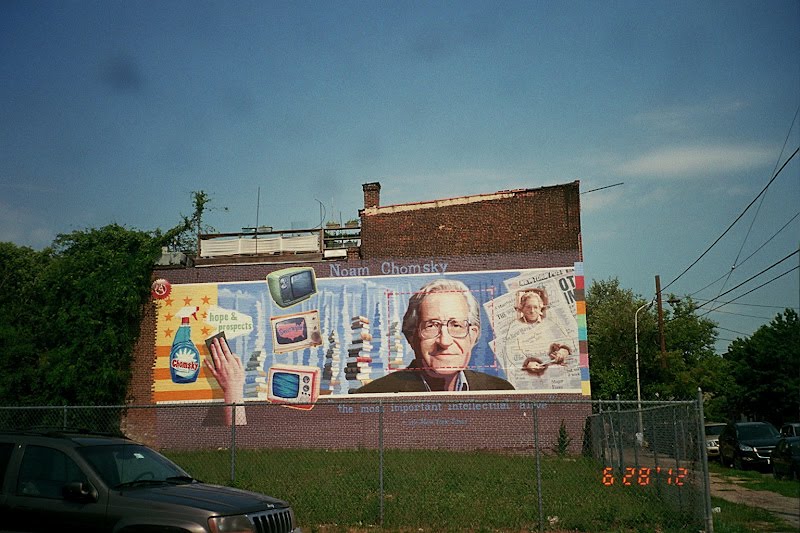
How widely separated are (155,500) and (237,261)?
77.3 feet

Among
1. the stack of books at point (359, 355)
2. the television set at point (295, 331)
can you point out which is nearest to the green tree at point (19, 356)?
the television set at point (295, 331)

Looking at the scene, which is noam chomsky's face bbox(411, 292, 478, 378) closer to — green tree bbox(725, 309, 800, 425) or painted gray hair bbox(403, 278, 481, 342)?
painted gray hair bbox(403, 278, 481, 342)

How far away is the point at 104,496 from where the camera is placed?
23.4 ft

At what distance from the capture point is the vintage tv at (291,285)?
28.7m

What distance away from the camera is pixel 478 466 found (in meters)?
19.6

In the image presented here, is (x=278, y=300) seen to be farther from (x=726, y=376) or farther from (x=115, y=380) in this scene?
(x=726, y=376)

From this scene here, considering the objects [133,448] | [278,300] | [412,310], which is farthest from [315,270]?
[133,448]

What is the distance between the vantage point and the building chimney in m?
30.5

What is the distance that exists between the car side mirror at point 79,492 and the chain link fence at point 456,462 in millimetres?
2438

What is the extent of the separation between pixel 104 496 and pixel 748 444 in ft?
73.9

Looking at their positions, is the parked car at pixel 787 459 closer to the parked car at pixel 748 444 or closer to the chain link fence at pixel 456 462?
the parked car at pixel 748 444

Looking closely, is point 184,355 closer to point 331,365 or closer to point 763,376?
point 331,365

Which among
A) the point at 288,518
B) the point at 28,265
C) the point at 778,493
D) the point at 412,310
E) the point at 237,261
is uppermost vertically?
the point at 28,265

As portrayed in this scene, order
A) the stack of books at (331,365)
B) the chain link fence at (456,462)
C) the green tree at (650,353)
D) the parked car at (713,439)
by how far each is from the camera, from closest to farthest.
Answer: the chain link fence at (456,462) < the stack of books at (331,365) < the parked car at (713,439) < the green tree at (650,353)
